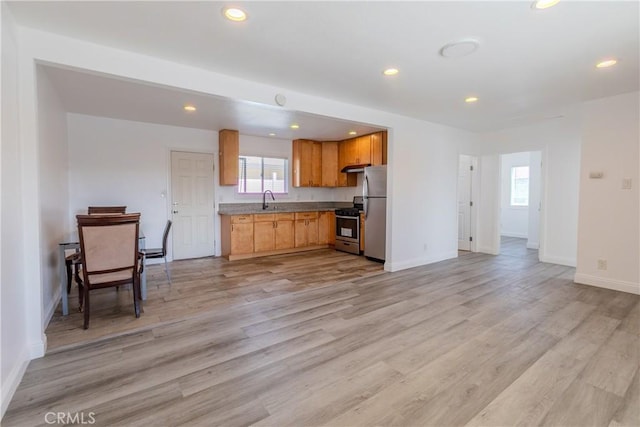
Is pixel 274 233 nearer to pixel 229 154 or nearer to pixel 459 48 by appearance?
pixel 229 154

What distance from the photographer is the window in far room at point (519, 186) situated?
8.10 m

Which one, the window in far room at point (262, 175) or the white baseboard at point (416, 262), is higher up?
the window in far room at point (262, 175)

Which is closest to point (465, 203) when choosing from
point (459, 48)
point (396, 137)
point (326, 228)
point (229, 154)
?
point (396, 137)

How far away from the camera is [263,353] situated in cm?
237

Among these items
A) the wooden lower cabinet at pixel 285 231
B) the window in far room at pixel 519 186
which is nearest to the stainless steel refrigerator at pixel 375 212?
the wooden lower cabinet at pixel 285 231

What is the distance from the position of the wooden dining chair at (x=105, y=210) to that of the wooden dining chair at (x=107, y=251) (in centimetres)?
208

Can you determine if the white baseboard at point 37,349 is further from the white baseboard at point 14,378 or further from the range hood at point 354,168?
the range hood at point 354,168

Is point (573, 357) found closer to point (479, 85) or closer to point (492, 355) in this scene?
point (492, 355)

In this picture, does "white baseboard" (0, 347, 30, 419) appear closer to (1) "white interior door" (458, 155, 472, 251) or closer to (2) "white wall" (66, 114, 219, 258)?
(2) "white wall" (66, 114, 219, 258)

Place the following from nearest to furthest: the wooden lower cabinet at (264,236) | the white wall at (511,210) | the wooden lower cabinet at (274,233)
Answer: the wooden lower cabinet at (274,233) → the wooden lower cabinet at (264,236) → the white wall at (511,210)

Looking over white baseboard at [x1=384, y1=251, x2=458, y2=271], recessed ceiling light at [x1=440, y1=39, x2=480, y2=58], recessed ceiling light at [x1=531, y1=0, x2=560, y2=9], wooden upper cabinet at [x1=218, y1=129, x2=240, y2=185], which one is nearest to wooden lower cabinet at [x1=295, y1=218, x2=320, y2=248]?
wooden upper cabinet at [x1=218, y1=129, x2=240, y2=185]

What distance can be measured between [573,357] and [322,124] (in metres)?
4.30

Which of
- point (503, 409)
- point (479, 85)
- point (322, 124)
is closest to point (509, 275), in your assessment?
point (479, 85)

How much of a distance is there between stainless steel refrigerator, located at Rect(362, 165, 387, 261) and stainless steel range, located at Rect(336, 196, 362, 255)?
1.23 feet
